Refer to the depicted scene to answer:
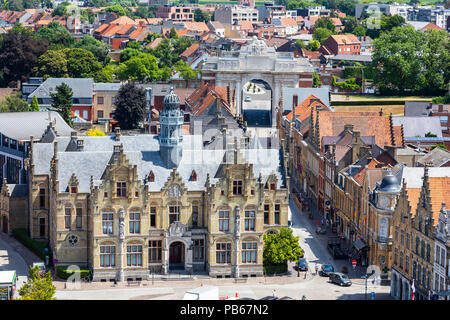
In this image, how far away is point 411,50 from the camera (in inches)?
7397

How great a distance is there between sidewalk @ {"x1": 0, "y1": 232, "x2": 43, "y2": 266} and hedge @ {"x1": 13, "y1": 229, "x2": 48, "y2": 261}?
0.33 m

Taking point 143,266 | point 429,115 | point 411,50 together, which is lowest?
point 143,266

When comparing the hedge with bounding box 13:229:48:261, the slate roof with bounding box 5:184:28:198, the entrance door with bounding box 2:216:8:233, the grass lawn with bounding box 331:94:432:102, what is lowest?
the hedge with bounding box 13:229:48:261

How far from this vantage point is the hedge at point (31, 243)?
84938 mm

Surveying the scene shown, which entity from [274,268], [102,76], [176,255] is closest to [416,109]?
[102,76]

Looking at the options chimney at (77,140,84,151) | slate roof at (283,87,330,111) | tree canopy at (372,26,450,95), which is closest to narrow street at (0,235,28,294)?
chimney at (77,140,84,151)

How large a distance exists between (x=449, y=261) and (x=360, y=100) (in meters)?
115

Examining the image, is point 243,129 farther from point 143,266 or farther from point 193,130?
point 143,266

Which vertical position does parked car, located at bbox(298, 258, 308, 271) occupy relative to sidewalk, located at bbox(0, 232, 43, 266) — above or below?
below

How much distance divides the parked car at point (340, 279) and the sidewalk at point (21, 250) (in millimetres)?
26976

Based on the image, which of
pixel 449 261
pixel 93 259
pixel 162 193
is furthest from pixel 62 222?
pixel 449 261

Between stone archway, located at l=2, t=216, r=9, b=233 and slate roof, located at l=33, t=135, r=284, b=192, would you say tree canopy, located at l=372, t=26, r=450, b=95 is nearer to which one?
slate roof, located at l=33, t=135, r=284, b=192

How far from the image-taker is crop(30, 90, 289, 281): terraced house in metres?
77.4

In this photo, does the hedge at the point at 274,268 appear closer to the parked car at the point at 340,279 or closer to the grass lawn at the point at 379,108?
the parked car at the point at 340,279
